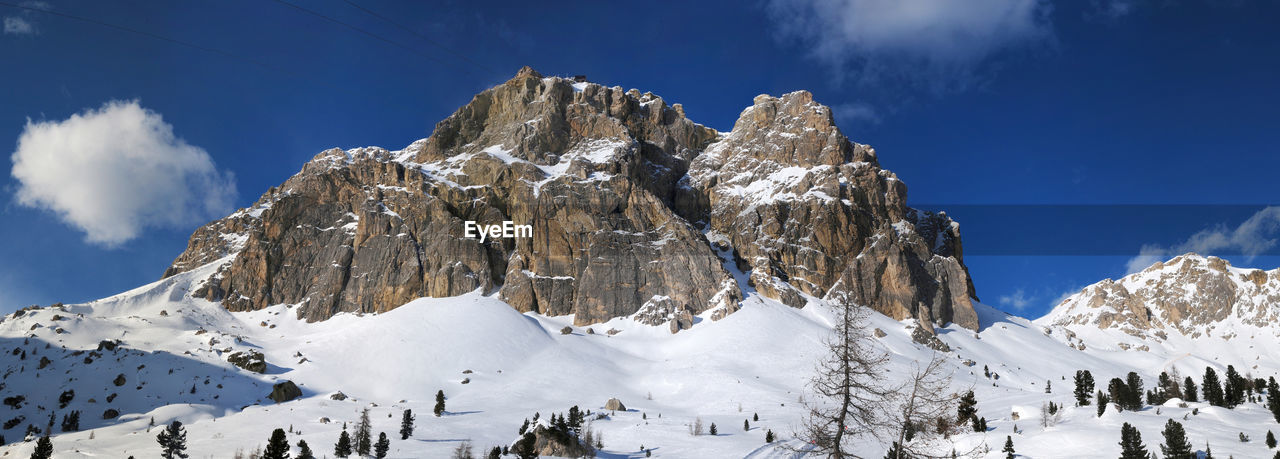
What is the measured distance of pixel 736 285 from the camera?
96.6 metres

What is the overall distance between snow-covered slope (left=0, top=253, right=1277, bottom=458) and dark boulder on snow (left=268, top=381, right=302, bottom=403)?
1176 mm

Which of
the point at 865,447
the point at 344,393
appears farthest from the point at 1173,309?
the point at 344,393

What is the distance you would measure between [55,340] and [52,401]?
1768 centimetres

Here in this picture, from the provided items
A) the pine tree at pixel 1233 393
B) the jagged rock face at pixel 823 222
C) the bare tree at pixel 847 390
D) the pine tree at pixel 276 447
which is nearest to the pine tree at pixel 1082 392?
the pine tree at pixel 1233 393

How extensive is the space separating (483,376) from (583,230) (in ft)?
131

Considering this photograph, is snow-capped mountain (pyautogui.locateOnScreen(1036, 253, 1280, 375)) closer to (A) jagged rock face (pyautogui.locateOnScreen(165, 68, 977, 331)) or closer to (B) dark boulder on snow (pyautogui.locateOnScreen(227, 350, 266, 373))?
(A) jagged rock face (pyautogui.locateOnScreen(165, 68, 977, 331))

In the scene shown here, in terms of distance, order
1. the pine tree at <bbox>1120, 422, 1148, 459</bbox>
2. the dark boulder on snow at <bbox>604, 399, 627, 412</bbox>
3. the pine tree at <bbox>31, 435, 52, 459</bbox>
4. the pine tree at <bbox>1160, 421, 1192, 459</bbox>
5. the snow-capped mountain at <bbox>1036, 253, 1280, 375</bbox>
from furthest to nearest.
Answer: the snow-capped mountain at <bbox>1036, 253, 1280, 375</bbox>, the dark boulder on snow at <bbox>604, 399, 627, 412</bbox>, the pine tree at <bbox>31, 435, 52, 459</bbox>, the pine tree at <bbox>1120, 422, 1148, 459</bbox>, the pine tree at <bbox>1160, 421, 1192, 459</bbox>

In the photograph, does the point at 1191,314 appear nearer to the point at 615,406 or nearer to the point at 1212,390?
→ the point at 1212,390

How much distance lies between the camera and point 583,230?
106250 millimetres

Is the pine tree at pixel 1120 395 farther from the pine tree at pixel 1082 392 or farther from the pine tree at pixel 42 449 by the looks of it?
the pine tree at pixel 42 449

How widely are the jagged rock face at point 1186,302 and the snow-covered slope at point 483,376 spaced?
55944mm

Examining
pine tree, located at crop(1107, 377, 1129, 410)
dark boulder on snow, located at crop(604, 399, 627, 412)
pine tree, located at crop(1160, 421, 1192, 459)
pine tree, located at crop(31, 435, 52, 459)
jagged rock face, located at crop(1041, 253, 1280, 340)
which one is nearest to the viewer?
pine tree, located at crop(1160, 421, 1192, 459)

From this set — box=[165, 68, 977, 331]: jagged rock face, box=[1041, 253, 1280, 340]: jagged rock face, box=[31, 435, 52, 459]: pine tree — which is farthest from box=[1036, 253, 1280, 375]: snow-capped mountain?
box=[31, 435, 52, 459]: pine tree

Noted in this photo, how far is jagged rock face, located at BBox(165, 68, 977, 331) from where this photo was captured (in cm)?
10056
